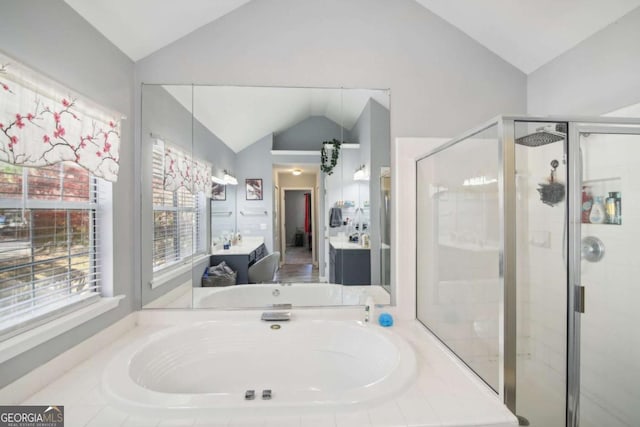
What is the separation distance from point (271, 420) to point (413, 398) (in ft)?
1.98

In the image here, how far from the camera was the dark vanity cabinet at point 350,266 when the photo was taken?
2.05 metres

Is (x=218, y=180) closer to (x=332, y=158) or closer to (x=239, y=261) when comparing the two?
(x=239, y=261)

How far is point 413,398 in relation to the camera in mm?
1205

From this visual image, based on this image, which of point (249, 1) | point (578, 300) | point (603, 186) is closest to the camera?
point (578, 300)

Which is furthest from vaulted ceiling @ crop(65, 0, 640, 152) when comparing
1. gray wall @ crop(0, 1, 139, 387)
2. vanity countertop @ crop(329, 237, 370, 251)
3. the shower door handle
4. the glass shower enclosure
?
the shower door handle

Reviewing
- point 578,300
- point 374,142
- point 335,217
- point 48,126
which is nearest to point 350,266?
point 335,217

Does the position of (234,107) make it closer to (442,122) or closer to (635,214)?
(442,122)

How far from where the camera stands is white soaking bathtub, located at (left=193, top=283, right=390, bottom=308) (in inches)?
79.2

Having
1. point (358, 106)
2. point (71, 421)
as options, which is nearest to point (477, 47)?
point (358, 106)

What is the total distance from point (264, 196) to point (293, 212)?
24cm

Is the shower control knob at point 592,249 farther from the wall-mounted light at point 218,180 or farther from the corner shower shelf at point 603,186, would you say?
the wall-mounted light at point 218,180

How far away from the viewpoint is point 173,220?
1.99 m

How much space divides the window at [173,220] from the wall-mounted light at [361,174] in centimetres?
110

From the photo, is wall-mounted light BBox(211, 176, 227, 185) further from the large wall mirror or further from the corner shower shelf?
the corner shower shelf
